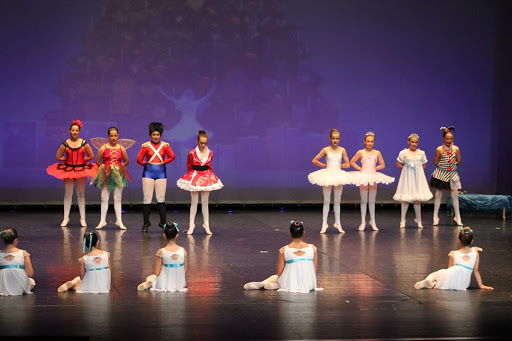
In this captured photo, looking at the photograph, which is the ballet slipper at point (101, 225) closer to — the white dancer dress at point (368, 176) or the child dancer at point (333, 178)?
the child dancer at point (333, 178)

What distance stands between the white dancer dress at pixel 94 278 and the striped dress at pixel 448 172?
6.25 m

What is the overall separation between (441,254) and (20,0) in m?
7.94

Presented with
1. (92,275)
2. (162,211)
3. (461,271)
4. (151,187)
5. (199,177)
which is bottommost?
(92,275)

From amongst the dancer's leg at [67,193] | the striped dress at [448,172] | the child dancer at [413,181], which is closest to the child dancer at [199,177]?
the dancer's leg at [67,193]

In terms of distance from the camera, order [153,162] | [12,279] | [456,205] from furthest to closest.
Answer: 1. [456,205]
2. [153,162]
3. [12,279]

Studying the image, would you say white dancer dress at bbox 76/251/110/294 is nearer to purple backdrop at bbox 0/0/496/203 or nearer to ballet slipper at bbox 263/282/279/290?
ballet slipper at bbox 263/282/279/290

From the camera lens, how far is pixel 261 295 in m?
6.80

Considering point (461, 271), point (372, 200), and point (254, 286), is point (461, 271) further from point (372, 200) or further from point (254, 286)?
point (372, 200)

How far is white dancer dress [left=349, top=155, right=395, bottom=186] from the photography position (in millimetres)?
11016

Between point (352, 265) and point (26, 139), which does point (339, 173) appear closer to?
point (352, 265)

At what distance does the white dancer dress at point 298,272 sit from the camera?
690cm

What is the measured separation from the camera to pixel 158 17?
43.8 feet

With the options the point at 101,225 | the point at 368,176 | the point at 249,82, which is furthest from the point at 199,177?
the point at 249,82

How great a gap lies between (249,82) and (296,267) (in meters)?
7.21
